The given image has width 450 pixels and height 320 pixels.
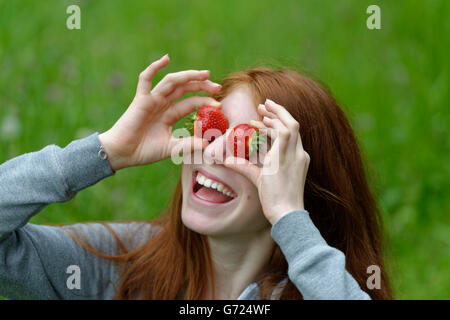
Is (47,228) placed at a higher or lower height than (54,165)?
lower

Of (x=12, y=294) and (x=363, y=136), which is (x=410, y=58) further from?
(x=12, y=294)

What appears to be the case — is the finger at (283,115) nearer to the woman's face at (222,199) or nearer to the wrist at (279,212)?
the woman's face at (222,199)

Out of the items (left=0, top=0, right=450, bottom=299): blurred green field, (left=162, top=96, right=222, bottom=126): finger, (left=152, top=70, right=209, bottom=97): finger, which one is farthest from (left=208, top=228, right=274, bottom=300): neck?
(left=0, top=0, right=450, bottom=299): blurred green field

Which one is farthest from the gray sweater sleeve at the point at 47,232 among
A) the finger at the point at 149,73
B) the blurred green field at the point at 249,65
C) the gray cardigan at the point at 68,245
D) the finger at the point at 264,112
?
the blurred green field at the point at 249,65

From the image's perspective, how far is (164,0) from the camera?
16.3ft

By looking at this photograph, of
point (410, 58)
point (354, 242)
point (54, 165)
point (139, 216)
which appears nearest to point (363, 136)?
point (410, 58)

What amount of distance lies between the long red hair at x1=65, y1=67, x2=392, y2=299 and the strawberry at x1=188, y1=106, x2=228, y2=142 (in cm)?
14

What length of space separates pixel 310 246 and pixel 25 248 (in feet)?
3.02

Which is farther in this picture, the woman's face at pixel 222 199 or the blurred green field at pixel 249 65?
the blurred green field at pixel 249 65

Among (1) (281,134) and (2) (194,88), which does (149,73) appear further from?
(1) (281,134)

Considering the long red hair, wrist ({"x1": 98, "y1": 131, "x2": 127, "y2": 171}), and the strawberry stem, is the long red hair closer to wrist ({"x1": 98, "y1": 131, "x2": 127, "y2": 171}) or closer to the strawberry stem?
the strawberry stem

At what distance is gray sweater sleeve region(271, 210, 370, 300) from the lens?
1521 mm

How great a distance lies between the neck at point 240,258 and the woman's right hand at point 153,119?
38 centimetres

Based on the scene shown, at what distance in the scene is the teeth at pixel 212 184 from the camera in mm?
1819
